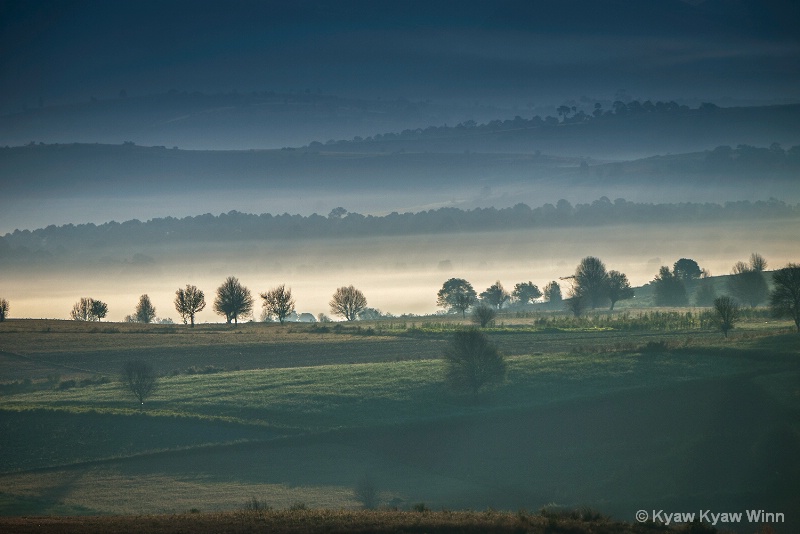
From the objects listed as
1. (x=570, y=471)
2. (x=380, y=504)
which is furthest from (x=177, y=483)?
(x=570, y=471)

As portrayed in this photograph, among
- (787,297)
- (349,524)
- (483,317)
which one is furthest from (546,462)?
(483,317)

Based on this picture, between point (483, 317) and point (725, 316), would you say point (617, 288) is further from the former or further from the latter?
point (725, 316)

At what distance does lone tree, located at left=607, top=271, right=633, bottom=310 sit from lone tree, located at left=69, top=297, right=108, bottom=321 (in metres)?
91.1

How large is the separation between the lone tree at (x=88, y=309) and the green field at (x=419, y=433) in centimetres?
6532

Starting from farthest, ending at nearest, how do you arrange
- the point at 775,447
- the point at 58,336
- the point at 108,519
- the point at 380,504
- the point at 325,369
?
the point at 58,336 < the point at 325,369 < the point at 775,447 < the point at 380,504 < the point at 108,519

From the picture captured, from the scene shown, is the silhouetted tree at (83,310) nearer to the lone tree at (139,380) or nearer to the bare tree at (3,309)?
the bare tree at (3,309)

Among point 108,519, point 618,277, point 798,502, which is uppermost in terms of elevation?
point 618,277

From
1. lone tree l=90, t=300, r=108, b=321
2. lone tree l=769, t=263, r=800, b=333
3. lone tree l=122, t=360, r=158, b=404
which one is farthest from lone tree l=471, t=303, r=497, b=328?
lone tree l=90, t=300, r=108, b=321

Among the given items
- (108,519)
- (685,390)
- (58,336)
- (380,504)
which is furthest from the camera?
(58,336)

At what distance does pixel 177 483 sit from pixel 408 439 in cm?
1699

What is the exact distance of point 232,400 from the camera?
71.6 meters

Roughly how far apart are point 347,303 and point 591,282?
46179 millimetres

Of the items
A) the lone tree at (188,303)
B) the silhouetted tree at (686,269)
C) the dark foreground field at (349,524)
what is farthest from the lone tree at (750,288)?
the dark foreground field at (349,524)

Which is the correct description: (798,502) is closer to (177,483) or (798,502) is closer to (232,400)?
(177,483)
